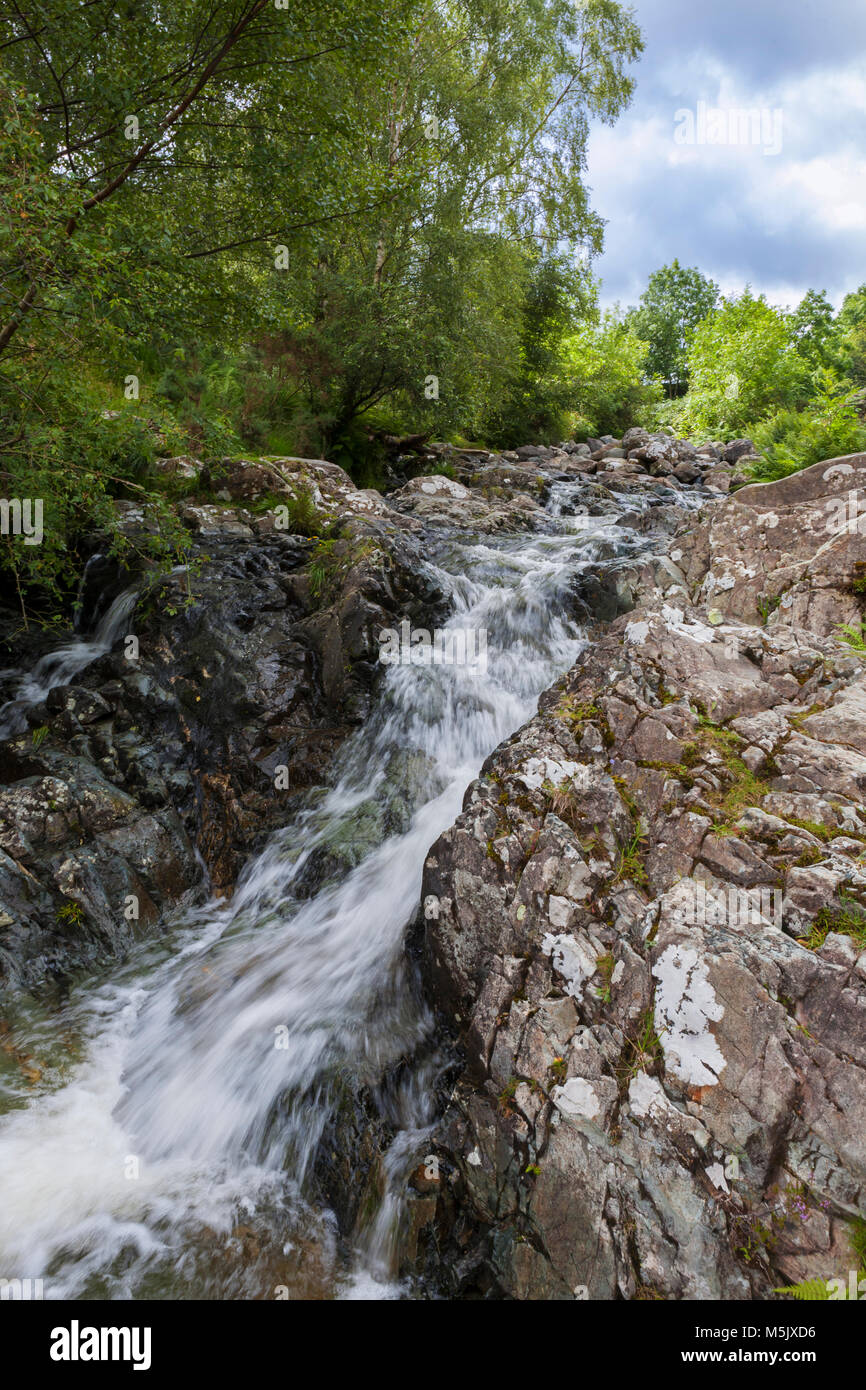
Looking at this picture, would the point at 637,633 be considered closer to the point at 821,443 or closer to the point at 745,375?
the point at 821,443

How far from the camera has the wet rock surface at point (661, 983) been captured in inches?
113

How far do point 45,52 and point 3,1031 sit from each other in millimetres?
9572

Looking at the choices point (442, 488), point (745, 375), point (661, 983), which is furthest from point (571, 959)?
point (745, 375)

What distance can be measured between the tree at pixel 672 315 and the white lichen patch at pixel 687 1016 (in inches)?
2104

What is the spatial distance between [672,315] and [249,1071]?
199ft

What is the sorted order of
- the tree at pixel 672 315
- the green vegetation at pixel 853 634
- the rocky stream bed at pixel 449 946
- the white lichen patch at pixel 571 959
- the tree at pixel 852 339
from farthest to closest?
the tree at pixel 672 315 < the tree at pixel 852 339 < the green vegetation at pixel 853 634 < the white lichen patch at pixel 571 959 < the rocky stream bed at pixel 449 946

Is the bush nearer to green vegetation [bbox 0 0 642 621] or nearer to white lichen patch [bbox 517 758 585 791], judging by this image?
green vegetation [bbox 0 0 642 621]

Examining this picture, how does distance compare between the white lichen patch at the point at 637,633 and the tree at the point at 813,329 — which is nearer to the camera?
the white lichen patch at the point at 637,633

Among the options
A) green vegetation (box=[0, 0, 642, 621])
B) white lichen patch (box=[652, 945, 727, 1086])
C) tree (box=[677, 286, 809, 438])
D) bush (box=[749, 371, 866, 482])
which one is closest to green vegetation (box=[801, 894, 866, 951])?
white lichen patch (box=[652, 945, 727, 1086])

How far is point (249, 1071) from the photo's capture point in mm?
4688

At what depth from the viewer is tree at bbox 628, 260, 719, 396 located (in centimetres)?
5056

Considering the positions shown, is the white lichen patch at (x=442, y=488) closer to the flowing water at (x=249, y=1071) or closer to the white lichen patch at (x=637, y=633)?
the flowing water at (x=249, y=1071)

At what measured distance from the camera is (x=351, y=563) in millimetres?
8891

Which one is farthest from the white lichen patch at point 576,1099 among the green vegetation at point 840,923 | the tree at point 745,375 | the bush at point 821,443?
the tree at point 745,375
